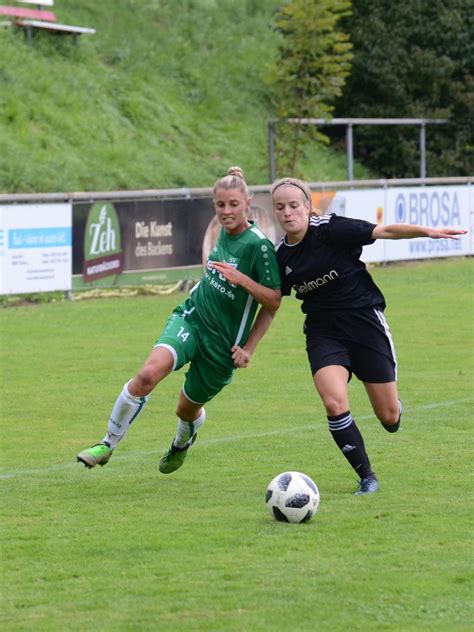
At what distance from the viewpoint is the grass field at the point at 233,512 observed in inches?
208

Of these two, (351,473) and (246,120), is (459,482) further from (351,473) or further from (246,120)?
(246,120)

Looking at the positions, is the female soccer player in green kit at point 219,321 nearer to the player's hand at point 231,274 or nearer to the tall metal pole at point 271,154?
the player's hand at point 231,274

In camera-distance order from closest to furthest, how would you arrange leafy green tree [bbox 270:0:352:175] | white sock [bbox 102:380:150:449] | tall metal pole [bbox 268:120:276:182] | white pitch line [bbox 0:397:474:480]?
white sock [bbox 102:380:150:449], white pitch line [bbox 0:397:474:480], tall metal pole [bbox 268:120:276:182], leafy green tree [bbox 270:0:352:175]

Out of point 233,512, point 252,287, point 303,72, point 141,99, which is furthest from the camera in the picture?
point 303,72

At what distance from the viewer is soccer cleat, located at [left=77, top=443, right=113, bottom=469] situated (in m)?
7.52

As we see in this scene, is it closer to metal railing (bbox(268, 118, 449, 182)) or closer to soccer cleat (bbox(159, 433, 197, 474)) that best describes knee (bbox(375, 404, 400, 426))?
soccer cleat (bbox(159, 433, 197, 474))

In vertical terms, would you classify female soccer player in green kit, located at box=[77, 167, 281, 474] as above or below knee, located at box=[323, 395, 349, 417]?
above

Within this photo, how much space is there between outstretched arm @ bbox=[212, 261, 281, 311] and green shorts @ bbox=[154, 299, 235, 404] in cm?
42

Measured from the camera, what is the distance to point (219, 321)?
781 centimetres

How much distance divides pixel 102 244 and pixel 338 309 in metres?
11.8

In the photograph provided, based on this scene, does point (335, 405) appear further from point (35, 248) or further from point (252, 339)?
point (35, 248)

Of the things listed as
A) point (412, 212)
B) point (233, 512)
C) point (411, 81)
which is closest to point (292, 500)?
point (233, 512)

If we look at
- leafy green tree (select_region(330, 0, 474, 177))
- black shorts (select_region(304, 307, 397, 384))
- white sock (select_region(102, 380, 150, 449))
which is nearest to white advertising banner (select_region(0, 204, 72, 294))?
white sock (select_region(102, 380, 150, 449))

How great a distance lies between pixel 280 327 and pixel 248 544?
10.6 meters
